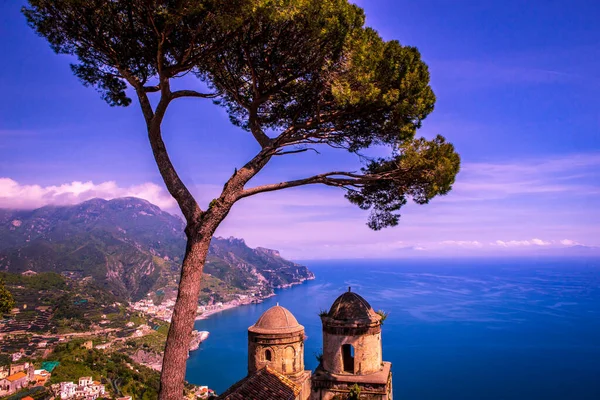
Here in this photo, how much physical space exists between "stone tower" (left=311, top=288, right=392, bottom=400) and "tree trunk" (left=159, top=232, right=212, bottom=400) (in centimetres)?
506

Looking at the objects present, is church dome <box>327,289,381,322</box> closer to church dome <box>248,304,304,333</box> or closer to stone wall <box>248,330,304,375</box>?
church dome <box>248,304,304,333</box>

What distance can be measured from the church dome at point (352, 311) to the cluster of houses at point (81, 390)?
136 ft

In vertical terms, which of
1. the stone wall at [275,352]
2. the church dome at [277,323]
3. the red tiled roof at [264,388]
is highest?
the church dome at [277,323]

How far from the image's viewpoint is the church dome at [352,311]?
32.7ft

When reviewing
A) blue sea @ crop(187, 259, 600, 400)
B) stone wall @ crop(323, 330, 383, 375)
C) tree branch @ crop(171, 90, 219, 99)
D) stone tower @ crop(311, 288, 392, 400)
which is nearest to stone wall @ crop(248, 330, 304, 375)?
stone tower @ crop(311, 288, 392, 400)

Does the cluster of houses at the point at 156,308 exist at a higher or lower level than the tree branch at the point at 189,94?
lower

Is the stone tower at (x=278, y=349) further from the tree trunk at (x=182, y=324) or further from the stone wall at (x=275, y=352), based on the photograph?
the tree trunk at (x=182, y=324)

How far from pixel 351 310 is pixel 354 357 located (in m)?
1.16

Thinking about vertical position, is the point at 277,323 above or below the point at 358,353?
above

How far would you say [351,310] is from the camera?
33.1 feet

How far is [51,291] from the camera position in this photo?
3844 inches

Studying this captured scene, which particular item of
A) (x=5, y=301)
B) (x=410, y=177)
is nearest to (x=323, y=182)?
(x=410, y=177)

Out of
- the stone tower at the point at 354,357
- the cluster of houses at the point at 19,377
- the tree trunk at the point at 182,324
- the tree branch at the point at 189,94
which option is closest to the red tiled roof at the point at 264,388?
the stone tower at the point at 354,357

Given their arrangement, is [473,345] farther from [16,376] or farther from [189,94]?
[189,94]
